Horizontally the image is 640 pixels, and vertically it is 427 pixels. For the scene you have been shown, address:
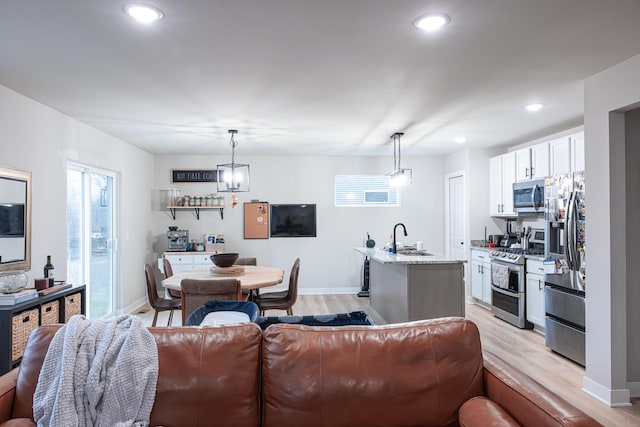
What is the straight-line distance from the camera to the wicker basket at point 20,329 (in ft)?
9.69

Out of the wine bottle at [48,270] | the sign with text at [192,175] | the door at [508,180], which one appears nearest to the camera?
the wine bottle at [48,270]

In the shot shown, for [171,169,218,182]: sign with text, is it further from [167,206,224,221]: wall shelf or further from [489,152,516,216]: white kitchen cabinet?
[489,152,516,216]: white kitchen cabinet

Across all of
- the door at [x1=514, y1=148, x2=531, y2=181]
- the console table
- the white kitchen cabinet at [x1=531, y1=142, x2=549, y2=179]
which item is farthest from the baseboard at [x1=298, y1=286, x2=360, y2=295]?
the console table

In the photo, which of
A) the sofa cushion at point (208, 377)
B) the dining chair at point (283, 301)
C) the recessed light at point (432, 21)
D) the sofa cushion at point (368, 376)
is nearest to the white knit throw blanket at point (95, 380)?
the sofa cushion at point (208, 377)

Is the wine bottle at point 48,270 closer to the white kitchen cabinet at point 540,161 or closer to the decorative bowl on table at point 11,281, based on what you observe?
the decorative bowl on table at point 11,281

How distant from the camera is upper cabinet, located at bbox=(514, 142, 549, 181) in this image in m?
5.02

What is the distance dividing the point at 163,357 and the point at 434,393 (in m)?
1.13

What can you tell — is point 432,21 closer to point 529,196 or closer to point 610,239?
point 610,239

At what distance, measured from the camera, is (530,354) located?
4.21 metres

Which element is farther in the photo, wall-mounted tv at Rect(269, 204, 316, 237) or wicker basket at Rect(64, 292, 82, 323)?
wall-mounted tv at Rect(269, 204, 316, 237)

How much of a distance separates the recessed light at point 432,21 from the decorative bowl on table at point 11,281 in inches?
130

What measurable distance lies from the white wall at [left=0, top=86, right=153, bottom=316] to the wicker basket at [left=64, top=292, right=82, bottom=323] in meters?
0.39

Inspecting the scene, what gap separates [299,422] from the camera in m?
1.70

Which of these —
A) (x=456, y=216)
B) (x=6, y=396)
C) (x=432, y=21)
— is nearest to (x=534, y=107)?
(x=432, y=21)
